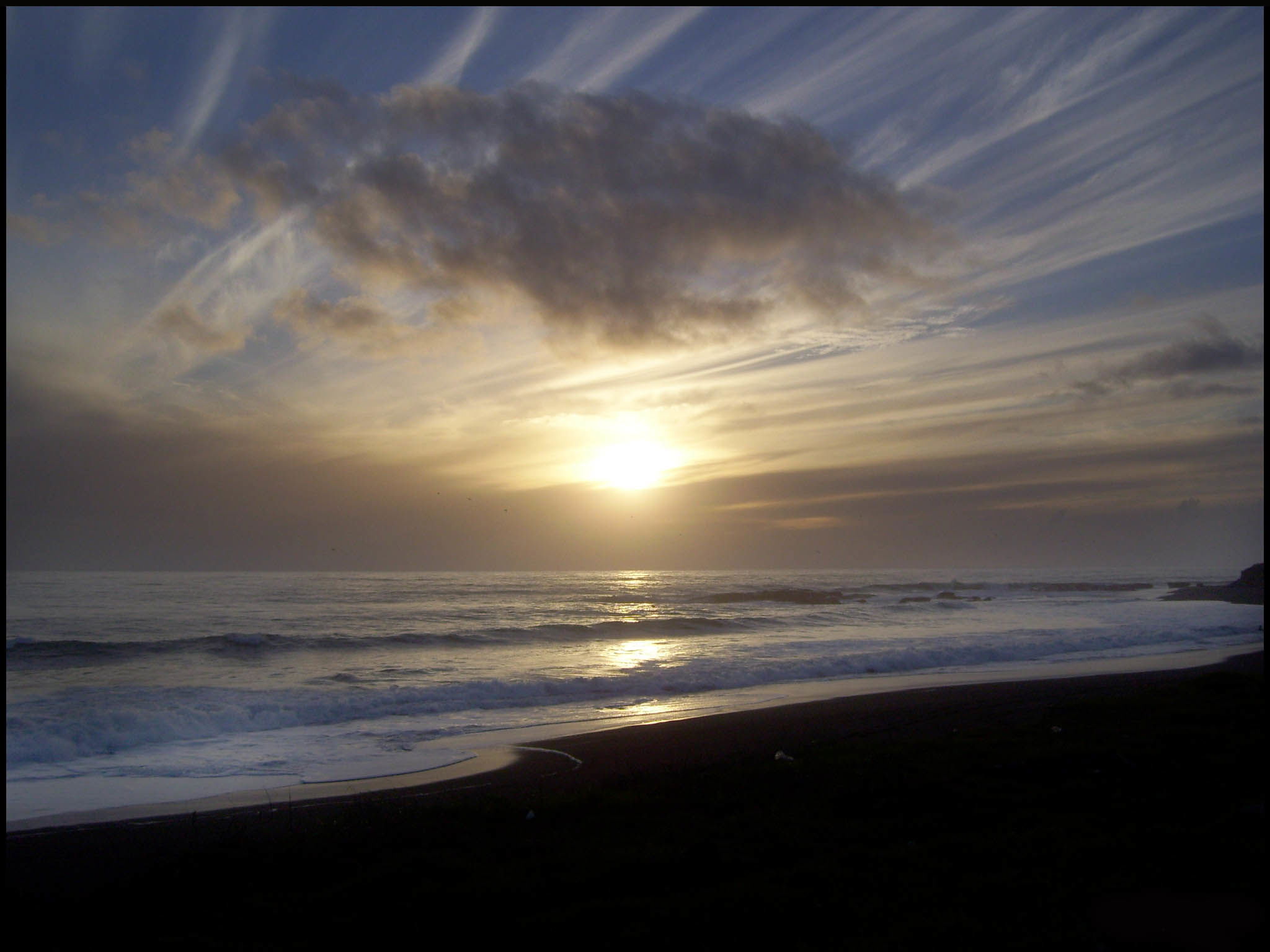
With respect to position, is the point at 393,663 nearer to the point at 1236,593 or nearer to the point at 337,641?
the point at 337,641

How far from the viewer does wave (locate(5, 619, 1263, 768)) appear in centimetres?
1563

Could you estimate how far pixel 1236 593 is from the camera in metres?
64.9

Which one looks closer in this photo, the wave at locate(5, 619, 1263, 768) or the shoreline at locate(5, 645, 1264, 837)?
Result: the shoreline at locate(5, 645, 1264, 837)

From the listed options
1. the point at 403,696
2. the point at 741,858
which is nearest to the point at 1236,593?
the point at 403,696

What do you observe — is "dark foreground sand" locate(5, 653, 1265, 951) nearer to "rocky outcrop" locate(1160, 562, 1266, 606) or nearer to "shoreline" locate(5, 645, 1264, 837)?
"shoreline" locate(5, 645, 1264, 837)

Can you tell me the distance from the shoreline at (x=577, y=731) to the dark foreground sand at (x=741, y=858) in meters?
0.39

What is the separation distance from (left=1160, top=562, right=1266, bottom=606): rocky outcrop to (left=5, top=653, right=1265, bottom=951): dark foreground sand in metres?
60.0

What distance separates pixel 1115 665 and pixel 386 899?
1029 inches

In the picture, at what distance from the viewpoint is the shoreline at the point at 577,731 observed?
10453 mm

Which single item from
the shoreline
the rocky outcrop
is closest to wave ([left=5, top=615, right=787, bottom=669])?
the shoreline

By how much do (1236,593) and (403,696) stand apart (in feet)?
237

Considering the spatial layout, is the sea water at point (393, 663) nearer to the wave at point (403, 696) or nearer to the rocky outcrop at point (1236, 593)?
the wave at point (403, 696)

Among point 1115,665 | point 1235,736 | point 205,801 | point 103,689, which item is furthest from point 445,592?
point 1235,736

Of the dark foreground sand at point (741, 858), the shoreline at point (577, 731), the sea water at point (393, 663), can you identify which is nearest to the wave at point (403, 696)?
the sea water at point (393, 663)
